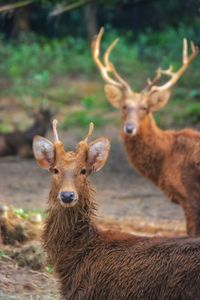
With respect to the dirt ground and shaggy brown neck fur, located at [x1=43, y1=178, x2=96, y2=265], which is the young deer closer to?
the dirt ground

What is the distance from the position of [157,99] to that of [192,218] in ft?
6.67

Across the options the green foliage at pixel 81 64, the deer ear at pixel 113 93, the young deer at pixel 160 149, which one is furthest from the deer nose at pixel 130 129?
the green foliage at pixel 81 64

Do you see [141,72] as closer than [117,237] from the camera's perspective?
No

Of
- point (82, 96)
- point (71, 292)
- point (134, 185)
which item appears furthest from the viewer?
point (82, 96)

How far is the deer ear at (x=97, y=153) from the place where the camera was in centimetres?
702

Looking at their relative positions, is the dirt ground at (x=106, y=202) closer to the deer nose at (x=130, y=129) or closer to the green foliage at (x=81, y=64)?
the deer nose at (x=130, y=129)

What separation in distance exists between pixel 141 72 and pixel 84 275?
50.8ft

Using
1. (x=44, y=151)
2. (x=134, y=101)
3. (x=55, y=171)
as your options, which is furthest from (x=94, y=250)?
(x=134, y=101)

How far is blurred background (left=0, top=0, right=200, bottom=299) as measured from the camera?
933cm

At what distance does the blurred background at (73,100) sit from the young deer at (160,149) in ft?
2.96

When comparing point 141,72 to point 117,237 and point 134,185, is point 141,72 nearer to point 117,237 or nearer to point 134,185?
point 134,185

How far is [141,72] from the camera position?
21875 mm

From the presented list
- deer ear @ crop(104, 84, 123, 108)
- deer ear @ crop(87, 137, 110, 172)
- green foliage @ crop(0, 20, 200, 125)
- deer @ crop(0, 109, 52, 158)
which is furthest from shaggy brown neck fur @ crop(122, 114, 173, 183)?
green foliage @ crop(0, 20, 200, 125)

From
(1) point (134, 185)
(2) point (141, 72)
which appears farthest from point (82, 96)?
(1) point (134, 185)
